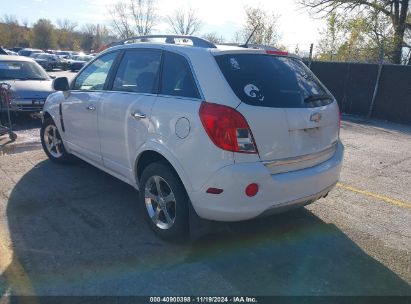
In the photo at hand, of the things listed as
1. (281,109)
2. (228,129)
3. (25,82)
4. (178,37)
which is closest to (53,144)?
(178,37)

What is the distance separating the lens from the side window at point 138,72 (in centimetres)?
369

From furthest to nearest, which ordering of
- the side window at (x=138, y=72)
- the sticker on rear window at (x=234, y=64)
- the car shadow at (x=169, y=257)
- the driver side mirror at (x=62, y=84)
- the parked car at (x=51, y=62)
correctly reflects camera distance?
the parked car at (x=51, y=62) < the driver side mirror at (x=62, y=84) < the side window at (x=138, y=72) < the sticker on rear window at (x=234, y=64) < the car shadow at (x=169, y=257)

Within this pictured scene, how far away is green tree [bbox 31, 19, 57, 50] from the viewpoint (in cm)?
7556

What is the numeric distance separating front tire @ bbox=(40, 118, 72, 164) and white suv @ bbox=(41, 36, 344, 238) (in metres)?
1.70

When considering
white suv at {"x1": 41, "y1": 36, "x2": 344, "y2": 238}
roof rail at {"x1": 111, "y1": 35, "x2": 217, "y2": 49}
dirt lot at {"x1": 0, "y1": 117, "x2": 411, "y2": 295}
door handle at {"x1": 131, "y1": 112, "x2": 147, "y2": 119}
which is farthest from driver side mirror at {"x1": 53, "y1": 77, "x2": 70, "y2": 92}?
door handle at {"x1": 131, "y1": 112, "x2": 147, "y2": 119}

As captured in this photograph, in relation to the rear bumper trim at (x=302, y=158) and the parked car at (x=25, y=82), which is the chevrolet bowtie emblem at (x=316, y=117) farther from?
the parked car at (x=25, y=82)

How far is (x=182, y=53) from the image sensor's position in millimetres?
3428

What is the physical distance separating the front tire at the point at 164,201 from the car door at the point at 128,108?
33cm

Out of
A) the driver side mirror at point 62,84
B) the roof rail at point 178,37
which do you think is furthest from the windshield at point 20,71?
the roof rail at point 178,37

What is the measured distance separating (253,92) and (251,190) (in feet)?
2.66

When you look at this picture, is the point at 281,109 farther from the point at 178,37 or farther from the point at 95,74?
the point at 95,74

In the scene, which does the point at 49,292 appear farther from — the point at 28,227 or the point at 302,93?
the point at 302,93

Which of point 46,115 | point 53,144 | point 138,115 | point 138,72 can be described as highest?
point 138,72

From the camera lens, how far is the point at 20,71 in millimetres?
9922
